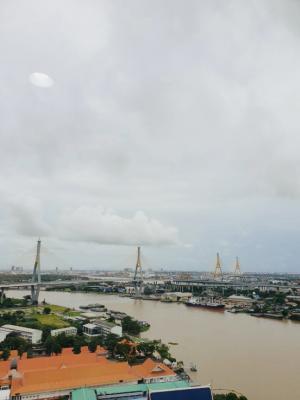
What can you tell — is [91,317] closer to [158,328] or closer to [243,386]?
[158,328]

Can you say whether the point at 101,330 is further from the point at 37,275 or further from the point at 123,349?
the point at 37,275

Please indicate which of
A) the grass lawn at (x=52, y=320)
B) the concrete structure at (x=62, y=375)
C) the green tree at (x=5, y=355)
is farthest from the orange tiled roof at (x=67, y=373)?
the grass lawn at (x=52, y=320)

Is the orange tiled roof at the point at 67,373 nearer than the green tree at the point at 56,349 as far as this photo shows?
Yes

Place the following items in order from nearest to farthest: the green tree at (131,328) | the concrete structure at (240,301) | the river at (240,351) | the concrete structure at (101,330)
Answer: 1. the river at (240,351)
2. the concrete structure at (101,330)
3. the green tree at (131,328)
4. the concrete structure at (240,301)

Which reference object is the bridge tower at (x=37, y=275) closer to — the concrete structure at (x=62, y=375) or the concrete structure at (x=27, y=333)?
the concrete structure at (x=27, y=333)

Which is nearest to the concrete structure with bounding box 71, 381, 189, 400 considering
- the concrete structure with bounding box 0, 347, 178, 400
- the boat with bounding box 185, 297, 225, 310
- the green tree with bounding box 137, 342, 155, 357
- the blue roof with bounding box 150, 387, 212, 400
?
the concrete structure with bounding box 0, 347, 178, 400

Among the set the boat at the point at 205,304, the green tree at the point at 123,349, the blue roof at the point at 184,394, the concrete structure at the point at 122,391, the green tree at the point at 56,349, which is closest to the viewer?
the blue roof at the point at 184,394

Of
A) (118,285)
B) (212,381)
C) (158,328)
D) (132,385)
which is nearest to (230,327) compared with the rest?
(158,328)
